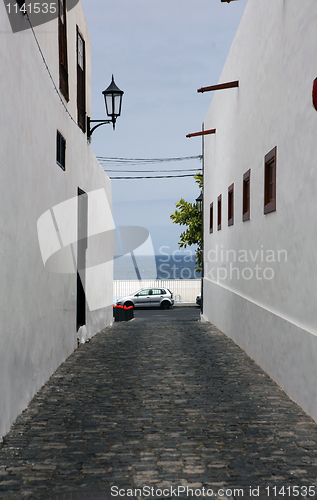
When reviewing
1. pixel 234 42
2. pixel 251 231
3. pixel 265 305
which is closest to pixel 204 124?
pixel 234 42

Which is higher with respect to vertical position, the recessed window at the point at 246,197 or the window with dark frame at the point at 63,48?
the window with dark frame at the point at 63,48

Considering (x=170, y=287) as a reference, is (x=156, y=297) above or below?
below

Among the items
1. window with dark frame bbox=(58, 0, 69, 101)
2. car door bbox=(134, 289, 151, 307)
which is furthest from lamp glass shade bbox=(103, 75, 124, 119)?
car door bbox=(134, 289, 151, 307)

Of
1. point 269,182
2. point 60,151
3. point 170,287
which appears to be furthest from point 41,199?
point 170,287

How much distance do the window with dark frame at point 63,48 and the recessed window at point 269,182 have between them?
383cm

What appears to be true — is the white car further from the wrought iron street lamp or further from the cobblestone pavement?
the cobblestone pavement

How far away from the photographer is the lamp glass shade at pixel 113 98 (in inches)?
459

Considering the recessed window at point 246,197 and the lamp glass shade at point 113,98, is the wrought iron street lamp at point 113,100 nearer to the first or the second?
the lamp glass shade at point 113,98

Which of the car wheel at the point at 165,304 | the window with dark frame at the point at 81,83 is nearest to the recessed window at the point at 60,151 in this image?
the window with dark frame at the point at 81,83

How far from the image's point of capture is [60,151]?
8523 mm

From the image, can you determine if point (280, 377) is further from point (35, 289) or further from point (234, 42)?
point (234, 42)

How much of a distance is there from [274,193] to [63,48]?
4710mm

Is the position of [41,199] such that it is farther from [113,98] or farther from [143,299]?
[143,299]

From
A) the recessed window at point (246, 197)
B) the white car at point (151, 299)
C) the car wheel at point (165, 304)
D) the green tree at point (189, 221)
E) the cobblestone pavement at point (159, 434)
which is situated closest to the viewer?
the cobblestone pavement at point (159, 434)
